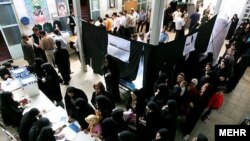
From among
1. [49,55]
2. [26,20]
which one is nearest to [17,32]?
[26,20]

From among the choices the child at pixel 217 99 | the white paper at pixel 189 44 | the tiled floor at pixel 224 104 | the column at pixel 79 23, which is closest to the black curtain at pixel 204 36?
the white paper at pixel 189 44

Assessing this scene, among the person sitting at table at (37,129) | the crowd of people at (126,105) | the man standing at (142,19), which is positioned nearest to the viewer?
the person sitting at table at (37,129)

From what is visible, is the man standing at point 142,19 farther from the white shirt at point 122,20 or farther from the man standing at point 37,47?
the man standing at point 37,47

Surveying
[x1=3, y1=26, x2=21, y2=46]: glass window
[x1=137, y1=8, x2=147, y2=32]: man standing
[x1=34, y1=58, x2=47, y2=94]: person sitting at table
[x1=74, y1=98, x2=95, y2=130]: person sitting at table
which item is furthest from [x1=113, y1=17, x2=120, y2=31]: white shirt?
[x1=74, y1=98, x2=95, y2=130]: person sitting at table

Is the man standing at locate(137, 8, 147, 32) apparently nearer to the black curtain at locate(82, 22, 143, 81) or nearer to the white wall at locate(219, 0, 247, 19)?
the white wall at locate(219, 0, 247, 19)

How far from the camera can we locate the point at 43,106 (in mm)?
3787

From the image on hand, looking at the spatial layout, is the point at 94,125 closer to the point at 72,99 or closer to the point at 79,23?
the point at 72,99

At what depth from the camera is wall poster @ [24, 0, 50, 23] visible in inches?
284

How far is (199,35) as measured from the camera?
5516 millimetres

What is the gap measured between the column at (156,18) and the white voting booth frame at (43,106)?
2344 millimetres

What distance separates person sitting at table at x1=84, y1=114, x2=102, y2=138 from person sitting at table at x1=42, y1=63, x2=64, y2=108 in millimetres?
1600

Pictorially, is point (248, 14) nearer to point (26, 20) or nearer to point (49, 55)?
point (49, 55)

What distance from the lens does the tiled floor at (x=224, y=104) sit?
14.6 ft

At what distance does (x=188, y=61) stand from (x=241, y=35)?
12.0ft
